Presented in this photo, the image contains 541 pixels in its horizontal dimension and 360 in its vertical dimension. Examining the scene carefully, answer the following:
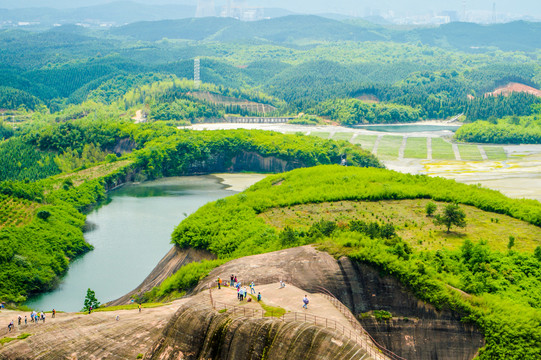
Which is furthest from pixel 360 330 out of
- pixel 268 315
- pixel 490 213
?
pixel 490 213

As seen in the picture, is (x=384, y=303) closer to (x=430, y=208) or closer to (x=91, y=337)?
(x=91, y=337)

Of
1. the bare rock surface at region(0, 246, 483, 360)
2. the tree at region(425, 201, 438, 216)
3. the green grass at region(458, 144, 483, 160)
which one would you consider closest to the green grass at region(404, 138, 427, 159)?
the green grass at region(458, 144, 483, 160)

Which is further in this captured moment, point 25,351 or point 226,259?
point 226,259

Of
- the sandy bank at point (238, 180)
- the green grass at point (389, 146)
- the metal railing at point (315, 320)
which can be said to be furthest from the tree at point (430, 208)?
the green grass at point (389, 146)

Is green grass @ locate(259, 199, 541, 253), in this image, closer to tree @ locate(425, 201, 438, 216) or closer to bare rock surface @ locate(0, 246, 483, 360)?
tree @ locate(425, 201, 438, 216)

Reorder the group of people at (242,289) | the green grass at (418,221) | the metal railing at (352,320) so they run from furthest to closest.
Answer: the green grass at (418,221)
the metal railing at (352,320)
the group of people at (242,289)

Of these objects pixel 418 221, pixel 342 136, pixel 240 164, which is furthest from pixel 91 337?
pixel 342 136

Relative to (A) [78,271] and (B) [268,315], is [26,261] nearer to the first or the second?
(A) [78,271]

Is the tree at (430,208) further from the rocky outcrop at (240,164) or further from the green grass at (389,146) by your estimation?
the green grass at (389,146)
